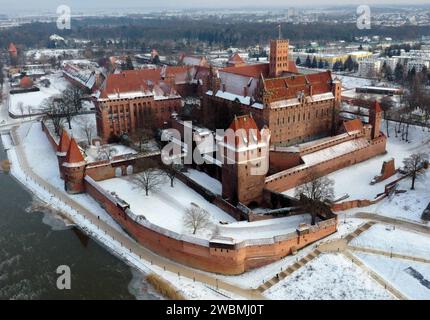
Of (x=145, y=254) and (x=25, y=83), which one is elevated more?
(x=25, y=83)

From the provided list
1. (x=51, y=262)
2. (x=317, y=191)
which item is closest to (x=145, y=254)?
(x=51, y=262)

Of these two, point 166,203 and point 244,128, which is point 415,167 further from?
point 166,203

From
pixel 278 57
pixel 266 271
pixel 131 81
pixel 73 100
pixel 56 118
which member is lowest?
pixel 266 271

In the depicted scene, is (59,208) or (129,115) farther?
(129,115)

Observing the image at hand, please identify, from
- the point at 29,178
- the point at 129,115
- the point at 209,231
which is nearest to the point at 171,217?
the point at 209,231

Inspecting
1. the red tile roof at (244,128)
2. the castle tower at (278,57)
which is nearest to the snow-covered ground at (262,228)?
the red tile roof at (244,128)

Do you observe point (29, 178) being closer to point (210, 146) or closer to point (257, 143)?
point (210, 146)
